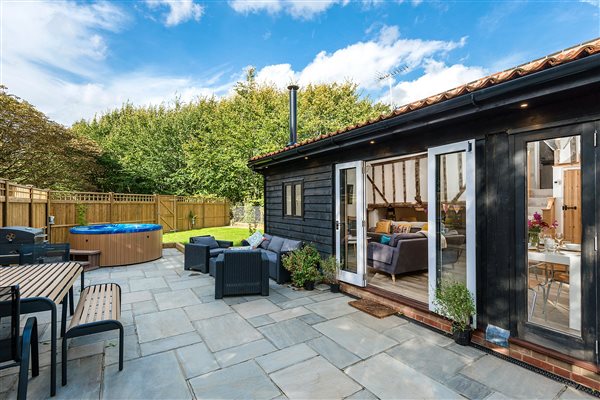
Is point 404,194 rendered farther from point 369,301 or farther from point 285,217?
point 369,301

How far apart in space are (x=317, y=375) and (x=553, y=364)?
192 cm

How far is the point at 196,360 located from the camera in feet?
8.37

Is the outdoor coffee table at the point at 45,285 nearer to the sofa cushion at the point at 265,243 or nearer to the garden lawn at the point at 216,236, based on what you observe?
the sofa cushion at the point at 265,243

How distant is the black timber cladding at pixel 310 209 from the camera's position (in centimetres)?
495

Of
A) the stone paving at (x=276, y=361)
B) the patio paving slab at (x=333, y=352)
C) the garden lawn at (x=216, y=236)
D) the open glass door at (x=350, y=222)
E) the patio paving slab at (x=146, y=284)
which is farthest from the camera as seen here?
the garden lawn at (x=216, y=236)

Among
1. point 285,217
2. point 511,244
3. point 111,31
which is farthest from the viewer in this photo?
point 111,31

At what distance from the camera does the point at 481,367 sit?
2406mm

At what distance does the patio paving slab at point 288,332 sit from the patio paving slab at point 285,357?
10cm

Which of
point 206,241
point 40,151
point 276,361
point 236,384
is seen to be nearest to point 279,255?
point 206,241

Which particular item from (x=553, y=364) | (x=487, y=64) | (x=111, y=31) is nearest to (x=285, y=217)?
(x=553, y=364)

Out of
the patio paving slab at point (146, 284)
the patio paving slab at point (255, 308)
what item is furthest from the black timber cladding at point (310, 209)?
the patio paving slab at point (146, 284)

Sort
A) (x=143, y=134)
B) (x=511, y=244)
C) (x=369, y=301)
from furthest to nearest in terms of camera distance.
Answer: (x=143, y=134), (x=369, y=301), (x=511, y=244)

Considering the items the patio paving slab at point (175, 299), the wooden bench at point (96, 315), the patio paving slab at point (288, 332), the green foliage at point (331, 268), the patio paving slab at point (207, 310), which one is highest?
the wooden bench at point (96, 315)

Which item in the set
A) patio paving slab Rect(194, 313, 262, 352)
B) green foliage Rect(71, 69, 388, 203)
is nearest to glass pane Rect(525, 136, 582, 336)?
patio paving slab Rect(194, 313, 262, 352)
